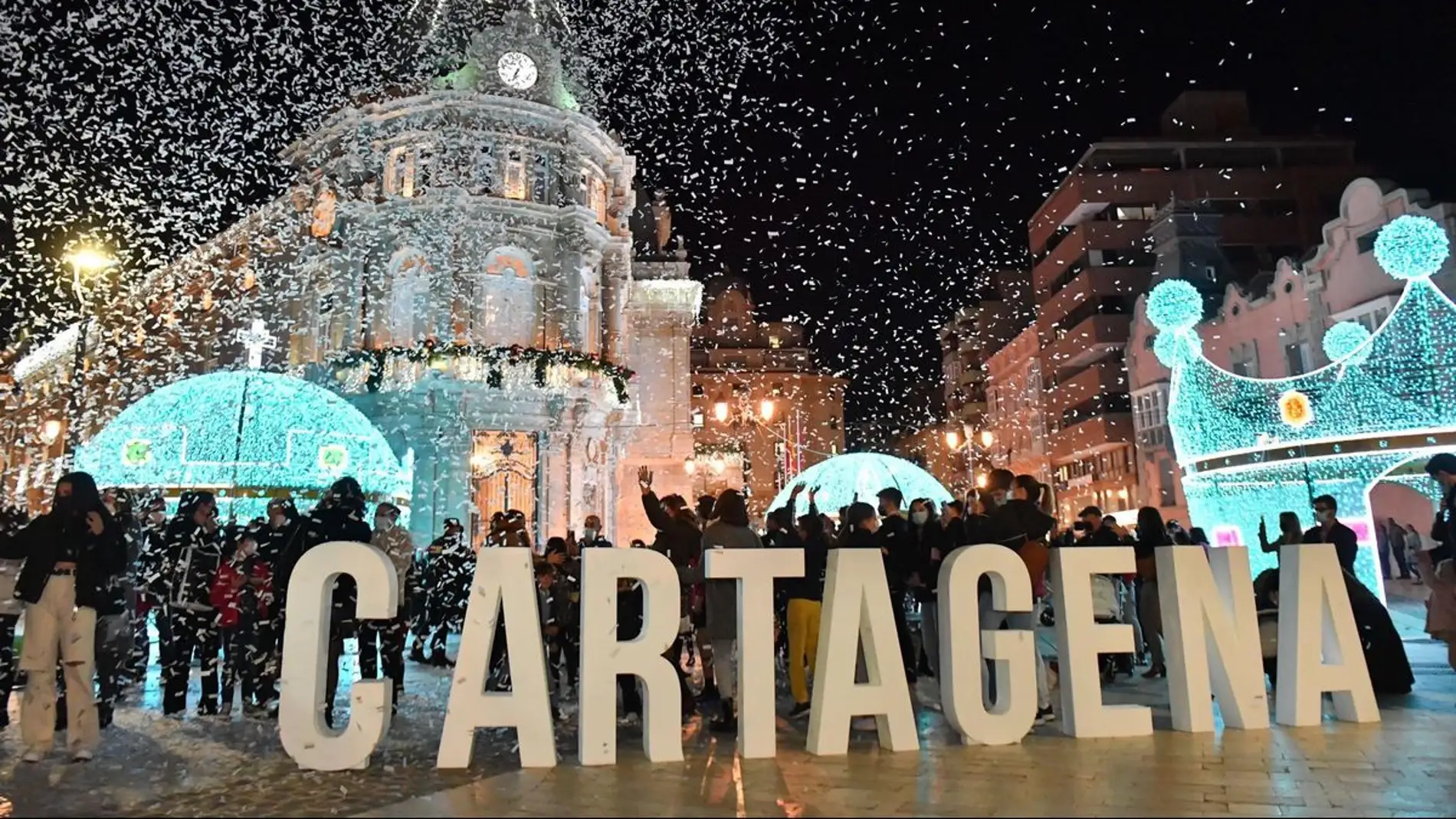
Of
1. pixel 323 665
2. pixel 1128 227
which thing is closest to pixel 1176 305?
pixel 323 665

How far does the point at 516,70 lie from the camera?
31.4 m

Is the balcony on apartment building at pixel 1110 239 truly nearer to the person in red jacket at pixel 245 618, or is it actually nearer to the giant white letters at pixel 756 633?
the giant white letters at pixel 756 633

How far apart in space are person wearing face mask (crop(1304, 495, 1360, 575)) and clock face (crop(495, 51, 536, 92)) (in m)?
28.3

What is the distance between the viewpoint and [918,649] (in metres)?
10.7

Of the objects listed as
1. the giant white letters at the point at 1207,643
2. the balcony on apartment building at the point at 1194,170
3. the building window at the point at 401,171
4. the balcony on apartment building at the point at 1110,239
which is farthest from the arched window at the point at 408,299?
the balcony on apartment building at the point at 1194,170

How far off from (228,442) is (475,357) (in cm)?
1034

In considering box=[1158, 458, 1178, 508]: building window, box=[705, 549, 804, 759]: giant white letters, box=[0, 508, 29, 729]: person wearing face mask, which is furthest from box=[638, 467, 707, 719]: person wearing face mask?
box=[1158, 458, 1178, 508]: building window

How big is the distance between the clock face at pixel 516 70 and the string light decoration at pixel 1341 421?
77.7ft

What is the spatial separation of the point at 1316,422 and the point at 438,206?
24540 millimetres

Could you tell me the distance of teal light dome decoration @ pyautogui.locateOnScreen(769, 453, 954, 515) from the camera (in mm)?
16922

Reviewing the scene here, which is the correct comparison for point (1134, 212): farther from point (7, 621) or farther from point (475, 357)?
point (7, 621)

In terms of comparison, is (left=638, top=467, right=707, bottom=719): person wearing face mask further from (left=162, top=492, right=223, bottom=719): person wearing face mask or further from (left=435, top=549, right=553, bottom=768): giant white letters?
(left=162, top=492, right=223, bottom=719): person wearing face mask

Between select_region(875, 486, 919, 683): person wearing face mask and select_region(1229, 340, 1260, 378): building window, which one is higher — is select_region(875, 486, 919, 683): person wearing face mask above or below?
below

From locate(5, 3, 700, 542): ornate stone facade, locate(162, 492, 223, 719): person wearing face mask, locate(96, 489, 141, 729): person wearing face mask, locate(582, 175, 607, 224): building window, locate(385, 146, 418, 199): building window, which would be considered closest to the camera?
locate(96, 489, 141, 729): person wearing face mask
